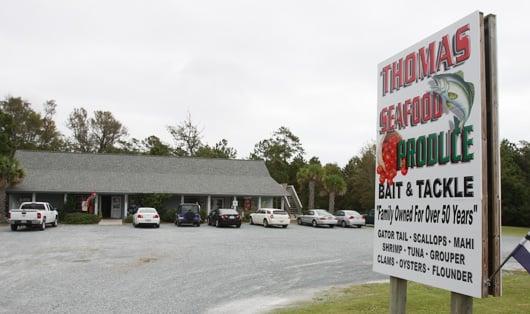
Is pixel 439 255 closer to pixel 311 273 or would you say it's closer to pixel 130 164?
pixel 311 273

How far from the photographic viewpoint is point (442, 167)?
4.46m

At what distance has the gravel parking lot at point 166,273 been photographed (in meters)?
9.99

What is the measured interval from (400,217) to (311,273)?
32.8ft

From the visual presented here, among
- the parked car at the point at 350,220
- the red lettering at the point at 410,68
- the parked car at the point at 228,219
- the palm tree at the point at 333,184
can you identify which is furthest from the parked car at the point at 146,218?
the red lettering at the point at 410,68

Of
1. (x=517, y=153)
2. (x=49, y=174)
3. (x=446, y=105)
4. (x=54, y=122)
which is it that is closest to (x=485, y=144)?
(x=446, y=105)

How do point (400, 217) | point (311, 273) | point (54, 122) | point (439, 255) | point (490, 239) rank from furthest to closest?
point (54, 122) < point (311, 273) < point (400, 217) < point (439, 255) < point (490, 239)

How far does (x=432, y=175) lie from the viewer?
4.60 metres

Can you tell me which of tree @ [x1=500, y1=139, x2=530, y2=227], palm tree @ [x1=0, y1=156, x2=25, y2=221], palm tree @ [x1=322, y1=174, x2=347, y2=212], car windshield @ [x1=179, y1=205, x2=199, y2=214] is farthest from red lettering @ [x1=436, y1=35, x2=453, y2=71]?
tree @ [x1=500, y1=139, x2=530, y2=227]

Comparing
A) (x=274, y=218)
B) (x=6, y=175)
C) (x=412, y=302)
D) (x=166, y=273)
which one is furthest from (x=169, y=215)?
(x=412, y=302)

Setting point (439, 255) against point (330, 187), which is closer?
point (439, 255)

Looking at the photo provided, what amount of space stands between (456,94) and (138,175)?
43.6 metres

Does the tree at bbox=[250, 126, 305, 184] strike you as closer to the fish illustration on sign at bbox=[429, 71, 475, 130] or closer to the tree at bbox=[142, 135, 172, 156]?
the tree at bbox=[142, 135, 172, 156]

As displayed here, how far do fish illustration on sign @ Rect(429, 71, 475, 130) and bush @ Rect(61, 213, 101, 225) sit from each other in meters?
36.1

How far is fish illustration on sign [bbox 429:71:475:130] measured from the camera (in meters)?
4.21
